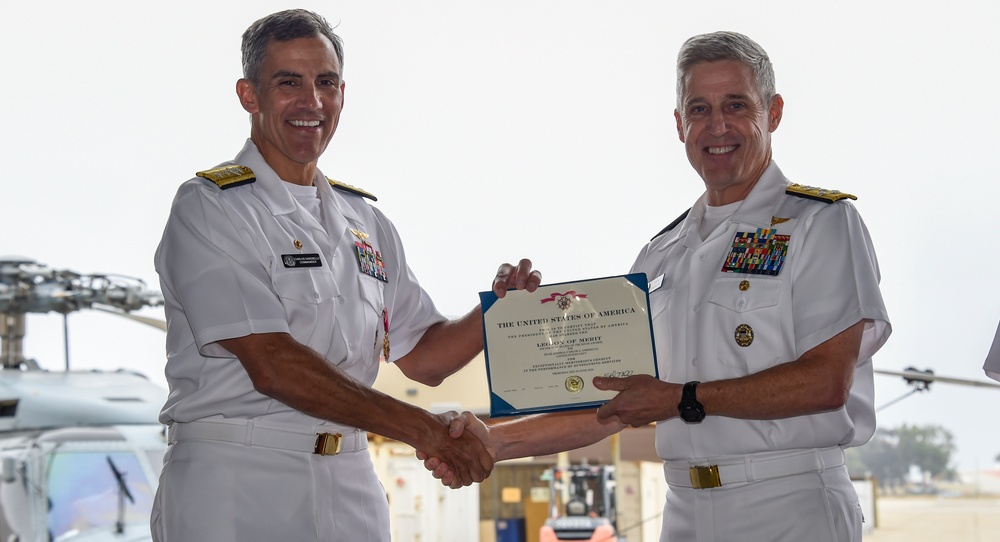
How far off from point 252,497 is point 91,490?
6.13 m

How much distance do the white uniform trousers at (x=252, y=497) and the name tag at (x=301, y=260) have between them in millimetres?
463

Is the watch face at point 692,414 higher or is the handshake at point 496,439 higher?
the watch face at point 692,414

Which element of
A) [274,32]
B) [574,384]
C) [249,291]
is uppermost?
[274,32]

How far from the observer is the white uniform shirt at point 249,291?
91.7 inches

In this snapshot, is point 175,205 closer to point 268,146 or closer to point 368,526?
point 268,146

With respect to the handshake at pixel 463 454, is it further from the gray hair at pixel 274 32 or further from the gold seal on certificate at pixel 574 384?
the gray hair at pixel 274 32

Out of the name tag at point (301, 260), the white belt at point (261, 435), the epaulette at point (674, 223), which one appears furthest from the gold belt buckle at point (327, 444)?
the epaulette at point (674, 223)

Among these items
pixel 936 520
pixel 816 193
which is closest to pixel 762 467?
pixel 816 193

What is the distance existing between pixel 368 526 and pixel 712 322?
3.28 feet

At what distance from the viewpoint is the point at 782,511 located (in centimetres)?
225

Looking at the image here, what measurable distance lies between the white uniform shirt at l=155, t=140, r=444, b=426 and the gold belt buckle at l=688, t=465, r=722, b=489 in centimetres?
91

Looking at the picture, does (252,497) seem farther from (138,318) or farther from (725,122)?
(138,318)

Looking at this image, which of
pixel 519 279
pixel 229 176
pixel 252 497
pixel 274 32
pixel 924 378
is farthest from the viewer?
pixel 924 378

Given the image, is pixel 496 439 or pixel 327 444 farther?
pixel 496 439
